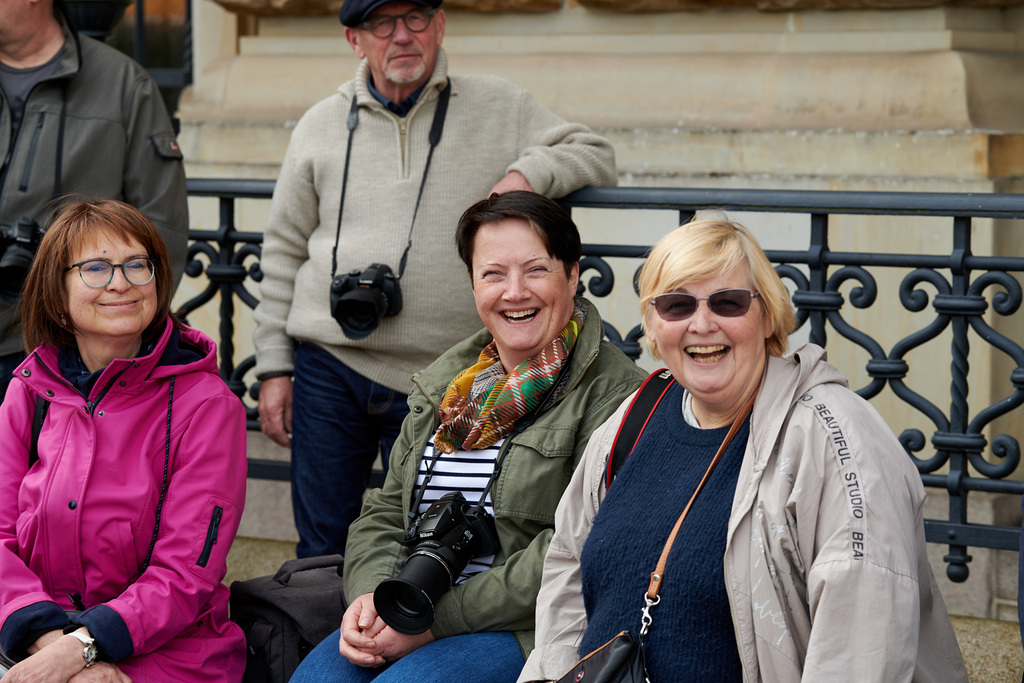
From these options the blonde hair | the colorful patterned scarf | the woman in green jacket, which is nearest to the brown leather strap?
the blonde hair

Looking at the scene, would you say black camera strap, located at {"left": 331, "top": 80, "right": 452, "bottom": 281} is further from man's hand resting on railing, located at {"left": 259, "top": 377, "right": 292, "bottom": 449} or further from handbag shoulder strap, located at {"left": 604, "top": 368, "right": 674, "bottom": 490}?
handbag shoulder strap, located at {"left": 604, "top": 368, "right": 674, "bottom": 490}

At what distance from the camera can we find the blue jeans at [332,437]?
3672 millimetres

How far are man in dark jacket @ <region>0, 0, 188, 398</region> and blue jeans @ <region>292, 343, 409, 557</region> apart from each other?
58cm

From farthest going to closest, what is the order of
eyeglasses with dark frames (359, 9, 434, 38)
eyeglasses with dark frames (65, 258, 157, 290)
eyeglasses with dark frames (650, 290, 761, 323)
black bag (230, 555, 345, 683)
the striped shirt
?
1. eyeglasses with dark frames (359, 9, 434, 38)
2. black bag (230, 555, 345, 683)
3. eyeglasses with dark frames (65, 258, 157, 290)
4. the striped shirt
5. eyeglasses with dark frames (650, 290, 761, 323)

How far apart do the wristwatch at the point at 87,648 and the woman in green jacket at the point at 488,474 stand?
0.47m

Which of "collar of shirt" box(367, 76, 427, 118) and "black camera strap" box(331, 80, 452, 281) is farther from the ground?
"collar of shirt" box(367, 76, 427, 118)

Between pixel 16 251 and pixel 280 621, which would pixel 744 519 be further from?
pixel 16 251

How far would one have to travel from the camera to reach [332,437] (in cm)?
369

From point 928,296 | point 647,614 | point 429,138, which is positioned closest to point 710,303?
point 647,614

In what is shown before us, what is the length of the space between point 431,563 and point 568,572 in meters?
0.31

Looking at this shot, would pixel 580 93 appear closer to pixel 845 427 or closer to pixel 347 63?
pixel 347 63

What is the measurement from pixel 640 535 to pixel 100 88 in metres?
2.44

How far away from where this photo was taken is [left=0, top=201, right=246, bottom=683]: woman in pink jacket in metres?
2.79

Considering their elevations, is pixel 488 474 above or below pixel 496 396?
below
